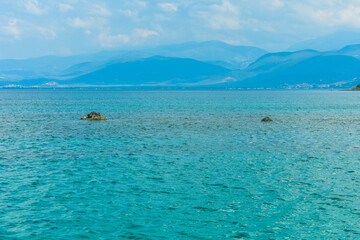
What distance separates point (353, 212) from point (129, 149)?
27863 millimetres

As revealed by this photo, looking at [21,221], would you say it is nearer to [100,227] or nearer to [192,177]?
[100,227]

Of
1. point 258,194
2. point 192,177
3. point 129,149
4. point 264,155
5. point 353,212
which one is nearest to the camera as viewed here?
point 353,212

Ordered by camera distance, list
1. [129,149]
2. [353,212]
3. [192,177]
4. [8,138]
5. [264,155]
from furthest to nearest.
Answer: [8,138]
[129,149]
[264,155]
[192,177]
[353,212]

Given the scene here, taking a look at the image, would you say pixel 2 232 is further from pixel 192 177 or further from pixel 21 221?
pixel 192 177

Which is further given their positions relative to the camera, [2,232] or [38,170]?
[38,170]

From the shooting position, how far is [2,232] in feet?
63.7

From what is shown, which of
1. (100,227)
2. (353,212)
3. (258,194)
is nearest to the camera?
(100,227)

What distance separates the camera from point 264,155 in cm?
4009

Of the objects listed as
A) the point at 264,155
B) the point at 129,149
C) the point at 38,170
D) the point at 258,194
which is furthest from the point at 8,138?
the point at 258,194

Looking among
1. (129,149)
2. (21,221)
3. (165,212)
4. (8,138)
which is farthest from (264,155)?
(8,138)

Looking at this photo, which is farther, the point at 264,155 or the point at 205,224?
the point at 264,155

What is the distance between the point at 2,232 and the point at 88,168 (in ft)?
48.5

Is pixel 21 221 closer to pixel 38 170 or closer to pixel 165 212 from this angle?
pixel 165 212

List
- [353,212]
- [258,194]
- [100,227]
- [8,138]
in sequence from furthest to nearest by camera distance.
→ [8,138]
[258,194]
[353,212]
[100,227]
